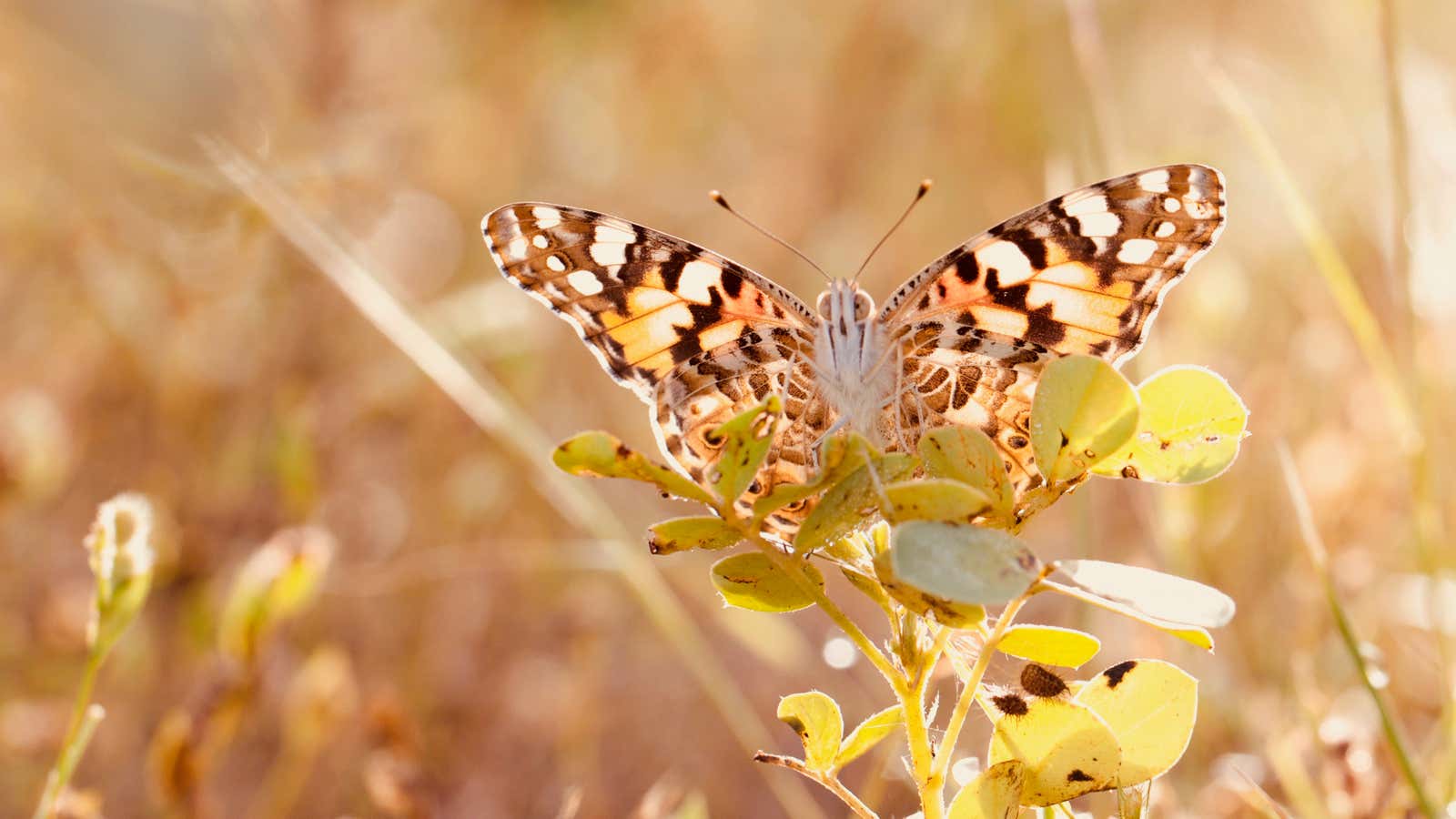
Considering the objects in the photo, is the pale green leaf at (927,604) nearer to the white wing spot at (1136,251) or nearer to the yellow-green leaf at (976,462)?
the yellow-green leaf at (976,462)

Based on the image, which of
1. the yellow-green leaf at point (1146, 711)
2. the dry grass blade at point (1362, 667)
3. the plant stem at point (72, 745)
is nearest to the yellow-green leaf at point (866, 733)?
the yellow-green leaf at point (1146, 711)

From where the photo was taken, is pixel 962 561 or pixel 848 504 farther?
pixel 848 504

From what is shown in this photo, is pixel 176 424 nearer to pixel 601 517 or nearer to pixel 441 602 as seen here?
pixel 441 602

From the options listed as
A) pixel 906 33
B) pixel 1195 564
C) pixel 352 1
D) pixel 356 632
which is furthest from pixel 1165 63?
pixel 356 632

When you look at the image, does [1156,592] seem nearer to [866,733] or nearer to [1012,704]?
[1012,704]

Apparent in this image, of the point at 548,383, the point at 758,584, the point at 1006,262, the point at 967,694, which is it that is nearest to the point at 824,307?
the point at 1006,262

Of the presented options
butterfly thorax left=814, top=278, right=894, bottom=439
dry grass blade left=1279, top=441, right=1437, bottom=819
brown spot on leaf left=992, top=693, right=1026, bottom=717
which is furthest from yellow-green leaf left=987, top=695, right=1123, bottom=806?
butterfly thorax left=814, top=278, right=894, bottom=439
